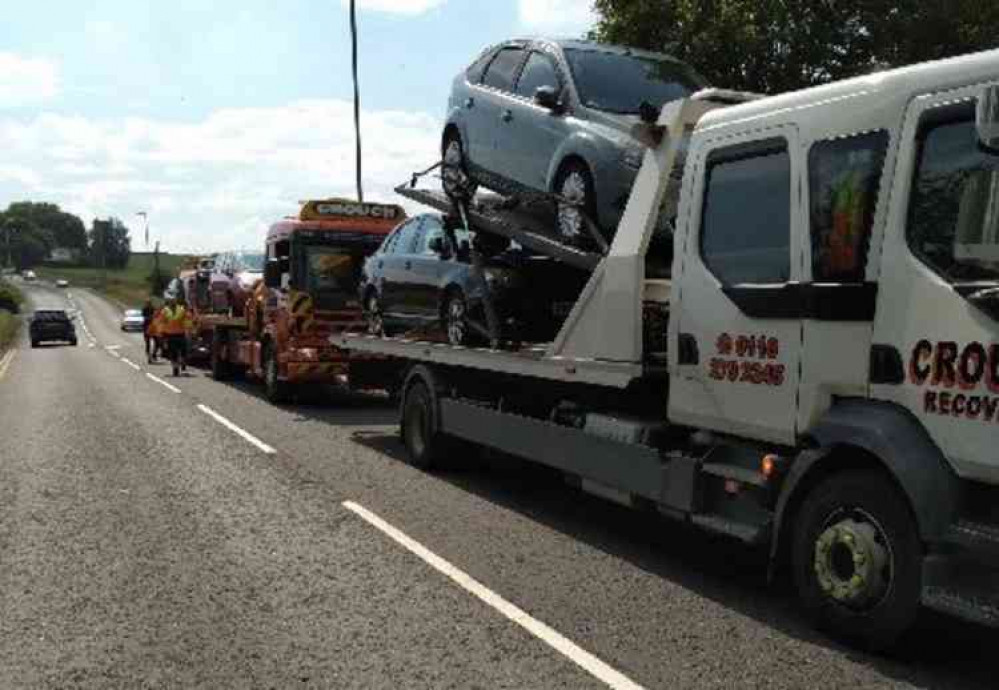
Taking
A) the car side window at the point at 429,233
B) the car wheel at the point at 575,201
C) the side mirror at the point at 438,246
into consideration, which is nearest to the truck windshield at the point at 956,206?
the car wheel at the point at 575,201

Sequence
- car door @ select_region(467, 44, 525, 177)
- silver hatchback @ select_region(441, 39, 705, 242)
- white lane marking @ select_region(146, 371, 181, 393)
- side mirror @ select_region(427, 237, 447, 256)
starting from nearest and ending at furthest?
silver hatchback @ select_region(441, 39, 705, 242) → car door @ select_region(467, 44, 525, 177) → side mirror @ select_region(427, 237, 447, 256) → white lane marking @ select_region(146, 371, 181, 393)

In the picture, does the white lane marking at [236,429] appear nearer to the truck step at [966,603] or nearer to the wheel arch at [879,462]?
the wheel arch at [879,462]

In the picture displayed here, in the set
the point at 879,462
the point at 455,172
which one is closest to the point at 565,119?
the point at 455,172

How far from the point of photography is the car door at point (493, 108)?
30.8ft

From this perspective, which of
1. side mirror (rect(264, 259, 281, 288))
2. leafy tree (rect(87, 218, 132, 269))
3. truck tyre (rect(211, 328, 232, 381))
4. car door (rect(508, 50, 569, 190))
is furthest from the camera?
leafy tree (rect(87, 218, 132, 269))

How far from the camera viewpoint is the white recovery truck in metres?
4.59

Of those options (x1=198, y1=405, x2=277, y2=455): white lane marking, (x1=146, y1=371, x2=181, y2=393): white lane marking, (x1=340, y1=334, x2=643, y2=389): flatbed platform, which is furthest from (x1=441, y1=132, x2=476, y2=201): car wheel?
(x1=146, y1=371, x2=181, y2=393): white lane marking

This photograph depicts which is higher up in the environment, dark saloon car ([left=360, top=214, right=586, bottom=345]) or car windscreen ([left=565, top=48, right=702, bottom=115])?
car windscreen ([left=565, top=48, right=702, bottom=115])

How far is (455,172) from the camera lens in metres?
10.2

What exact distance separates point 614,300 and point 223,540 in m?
3.02

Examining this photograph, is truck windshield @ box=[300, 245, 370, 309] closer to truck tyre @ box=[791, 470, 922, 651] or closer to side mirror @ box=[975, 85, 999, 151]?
truck tyre @ box=[791, 470, 922, 651]

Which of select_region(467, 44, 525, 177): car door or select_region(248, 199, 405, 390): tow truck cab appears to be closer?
select_region(467, 44, 525, 177): car door

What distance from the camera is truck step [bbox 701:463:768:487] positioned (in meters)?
5.65

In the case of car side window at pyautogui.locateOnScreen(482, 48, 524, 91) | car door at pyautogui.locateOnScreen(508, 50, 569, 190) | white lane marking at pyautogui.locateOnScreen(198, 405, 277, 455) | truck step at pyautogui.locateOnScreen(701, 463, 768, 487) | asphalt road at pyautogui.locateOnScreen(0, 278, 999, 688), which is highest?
car side window at pyautogui.locateOnScreen(482, 48, 524, 91)
